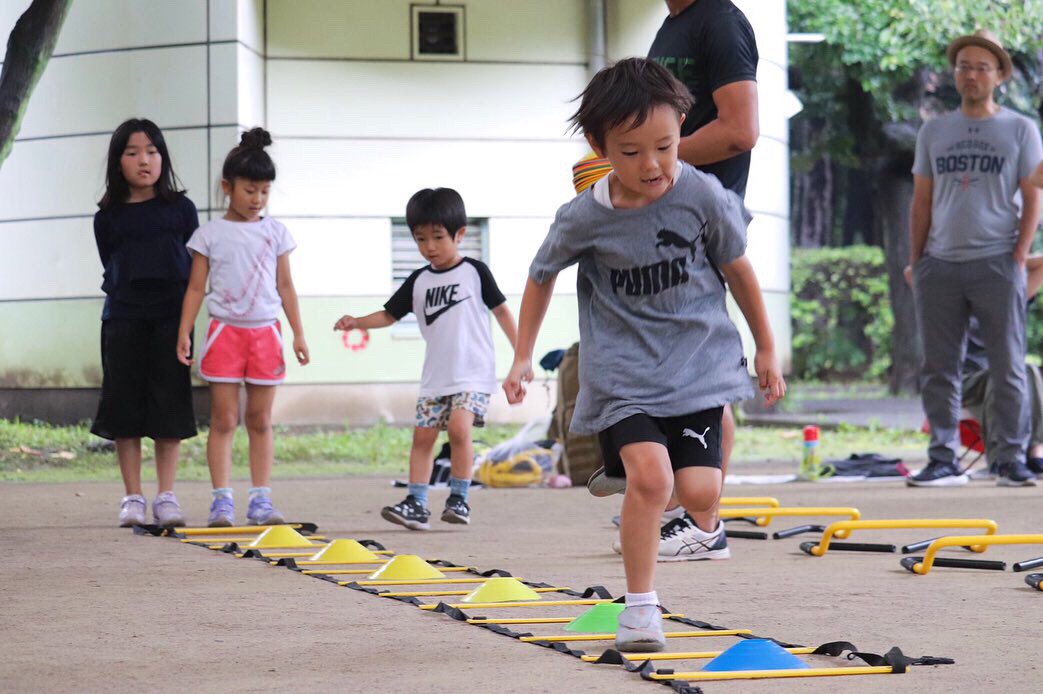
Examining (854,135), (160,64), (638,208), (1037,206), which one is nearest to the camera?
(638,208)

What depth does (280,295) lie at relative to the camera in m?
7.43

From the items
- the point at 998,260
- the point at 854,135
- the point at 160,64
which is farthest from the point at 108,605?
the point at 854,135

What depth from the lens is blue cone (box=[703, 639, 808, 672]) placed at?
11.6 feet

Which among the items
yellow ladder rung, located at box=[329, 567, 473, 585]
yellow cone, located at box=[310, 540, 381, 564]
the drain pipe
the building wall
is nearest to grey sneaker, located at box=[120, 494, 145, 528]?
yellow cone, located at box=[310, 540, 381, 564]

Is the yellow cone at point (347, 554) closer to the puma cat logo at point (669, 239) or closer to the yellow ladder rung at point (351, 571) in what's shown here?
the yellow ladder rung at point (351, 571)

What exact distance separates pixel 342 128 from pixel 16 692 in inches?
422

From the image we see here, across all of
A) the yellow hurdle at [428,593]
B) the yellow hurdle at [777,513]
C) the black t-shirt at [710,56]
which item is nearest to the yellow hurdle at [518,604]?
the yellow hurdle at [428,593]

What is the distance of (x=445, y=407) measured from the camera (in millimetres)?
7371

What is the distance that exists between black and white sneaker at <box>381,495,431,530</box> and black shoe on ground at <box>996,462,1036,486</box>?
11.9 ft

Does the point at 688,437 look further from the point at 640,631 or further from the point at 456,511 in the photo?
the point at 456,511

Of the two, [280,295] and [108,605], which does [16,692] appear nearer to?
[108,605]

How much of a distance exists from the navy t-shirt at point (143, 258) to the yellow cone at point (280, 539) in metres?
1.42

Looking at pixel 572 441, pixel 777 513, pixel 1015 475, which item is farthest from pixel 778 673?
pixel 572 441

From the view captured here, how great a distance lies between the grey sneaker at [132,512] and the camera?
23.5 feet
